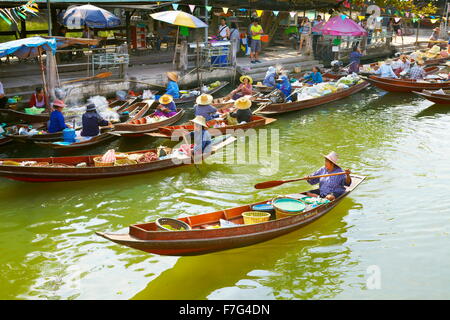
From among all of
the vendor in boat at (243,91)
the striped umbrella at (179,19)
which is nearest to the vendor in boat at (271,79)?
the vendor in boat at (243,91)

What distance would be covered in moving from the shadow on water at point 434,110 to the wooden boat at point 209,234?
31.0 ft

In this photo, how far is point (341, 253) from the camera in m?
8.01

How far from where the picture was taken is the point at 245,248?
26.2 feet

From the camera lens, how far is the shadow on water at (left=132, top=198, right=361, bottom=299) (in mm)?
6957

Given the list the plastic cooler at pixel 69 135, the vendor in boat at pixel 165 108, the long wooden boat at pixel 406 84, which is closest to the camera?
the plastic cooler at pixel 69 135

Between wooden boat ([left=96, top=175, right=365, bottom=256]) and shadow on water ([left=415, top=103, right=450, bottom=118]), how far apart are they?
945 cm

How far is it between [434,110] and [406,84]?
70.3 inches

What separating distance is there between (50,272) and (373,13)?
24.0 m

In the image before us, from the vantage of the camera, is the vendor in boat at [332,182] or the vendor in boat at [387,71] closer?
the vendor in boat at [332,182]

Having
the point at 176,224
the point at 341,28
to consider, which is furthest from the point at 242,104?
the point at 341,28

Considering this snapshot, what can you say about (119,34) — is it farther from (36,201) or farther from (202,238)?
(202,238)

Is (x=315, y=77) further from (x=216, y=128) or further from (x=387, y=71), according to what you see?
(x=216, y=128)

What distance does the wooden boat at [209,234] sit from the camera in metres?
6.54

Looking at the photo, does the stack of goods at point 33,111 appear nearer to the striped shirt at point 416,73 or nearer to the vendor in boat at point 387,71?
the vendor in boat at point 387,71
